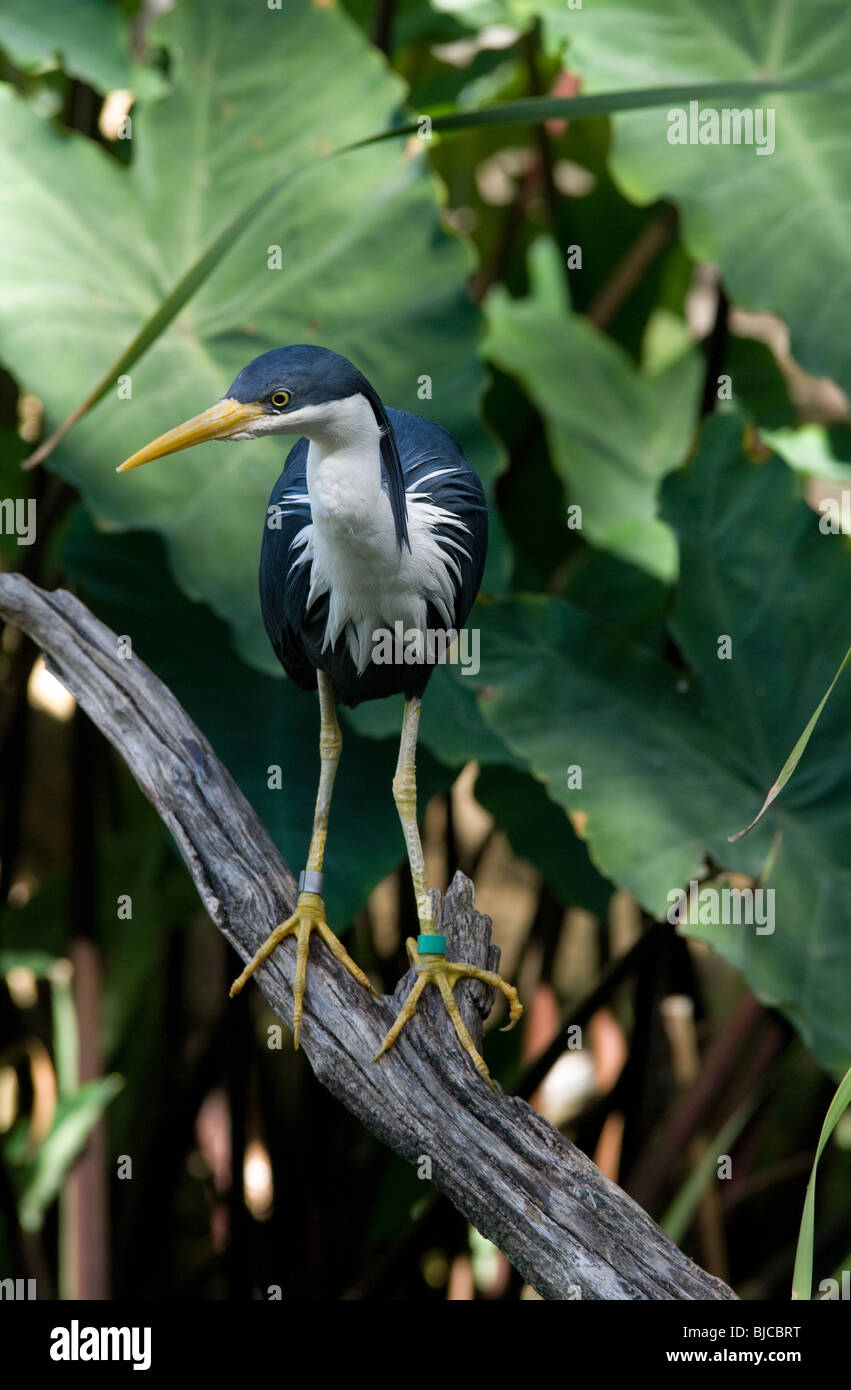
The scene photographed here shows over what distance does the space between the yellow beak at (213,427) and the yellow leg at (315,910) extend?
0.59 feet

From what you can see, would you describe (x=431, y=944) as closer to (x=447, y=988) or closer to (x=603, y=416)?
(x=447, y=988)

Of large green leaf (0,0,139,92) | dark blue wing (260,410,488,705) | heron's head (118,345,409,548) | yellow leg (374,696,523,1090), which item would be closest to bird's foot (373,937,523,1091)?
yellow leg (374,696,523,1090)

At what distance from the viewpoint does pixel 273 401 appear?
453 millimetres

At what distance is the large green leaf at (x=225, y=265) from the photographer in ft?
3.17

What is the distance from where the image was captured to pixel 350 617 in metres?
0.53

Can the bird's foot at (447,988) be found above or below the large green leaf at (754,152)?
below

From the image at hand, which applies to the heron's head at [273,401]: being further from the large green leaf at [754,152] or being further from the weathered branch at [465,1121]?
the large green leaf at [754,152]

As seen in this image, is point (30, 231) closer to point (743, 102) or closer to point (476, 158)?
point (743, 102)

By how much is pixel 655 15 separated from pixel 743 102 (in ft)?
0.45

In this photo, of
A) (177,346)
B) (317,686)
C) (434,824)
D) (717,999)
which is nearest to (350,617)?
(317,686)

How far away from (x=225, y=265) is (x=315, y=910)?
67 cm

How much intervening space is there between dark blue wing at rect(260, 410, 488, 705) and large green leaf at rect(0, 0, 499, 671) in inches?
13.2

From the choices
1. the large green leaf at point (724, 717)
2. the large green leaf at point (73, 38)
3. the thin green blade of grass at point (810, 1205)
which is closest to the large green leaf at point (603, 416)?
the large green leaf at point (724, 717)

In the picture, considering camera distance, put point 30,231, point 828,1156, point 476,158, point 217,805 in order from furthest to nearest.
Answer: point 476,158
point 828,1156
point 30,231
point 217,805
